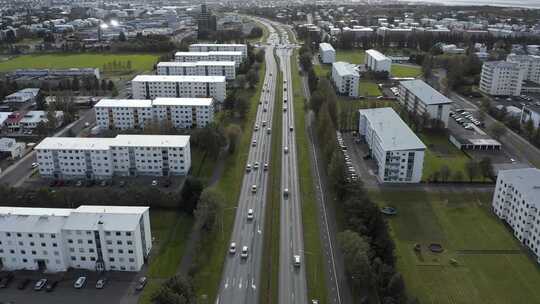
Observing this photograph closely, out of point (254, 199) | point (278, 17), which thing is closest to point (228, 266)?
point (254, 199)

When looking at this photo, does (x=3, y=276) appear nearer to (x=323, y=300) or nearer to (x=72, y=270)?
(x=72, y=270)

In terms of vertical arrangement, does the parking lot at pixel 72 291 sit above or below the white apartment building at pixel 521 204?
below

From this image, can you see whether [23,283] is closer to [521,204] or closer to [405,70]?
[521,204]

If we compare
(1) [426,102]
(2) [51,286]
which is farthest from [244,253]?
(1) [426,102]

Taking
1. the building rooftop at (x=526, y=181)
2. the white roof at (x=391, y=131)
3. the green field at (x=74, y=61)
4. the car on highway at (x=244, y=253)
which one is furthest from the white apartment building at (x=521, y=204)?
the green field at (x=74, y=61)

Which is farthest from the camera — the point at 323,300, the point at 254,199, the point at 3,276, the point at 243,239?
the point at 254,199

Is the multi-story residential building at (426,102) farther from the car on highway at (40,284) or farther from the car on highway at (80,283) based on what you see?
the car on highway at (40,284)
